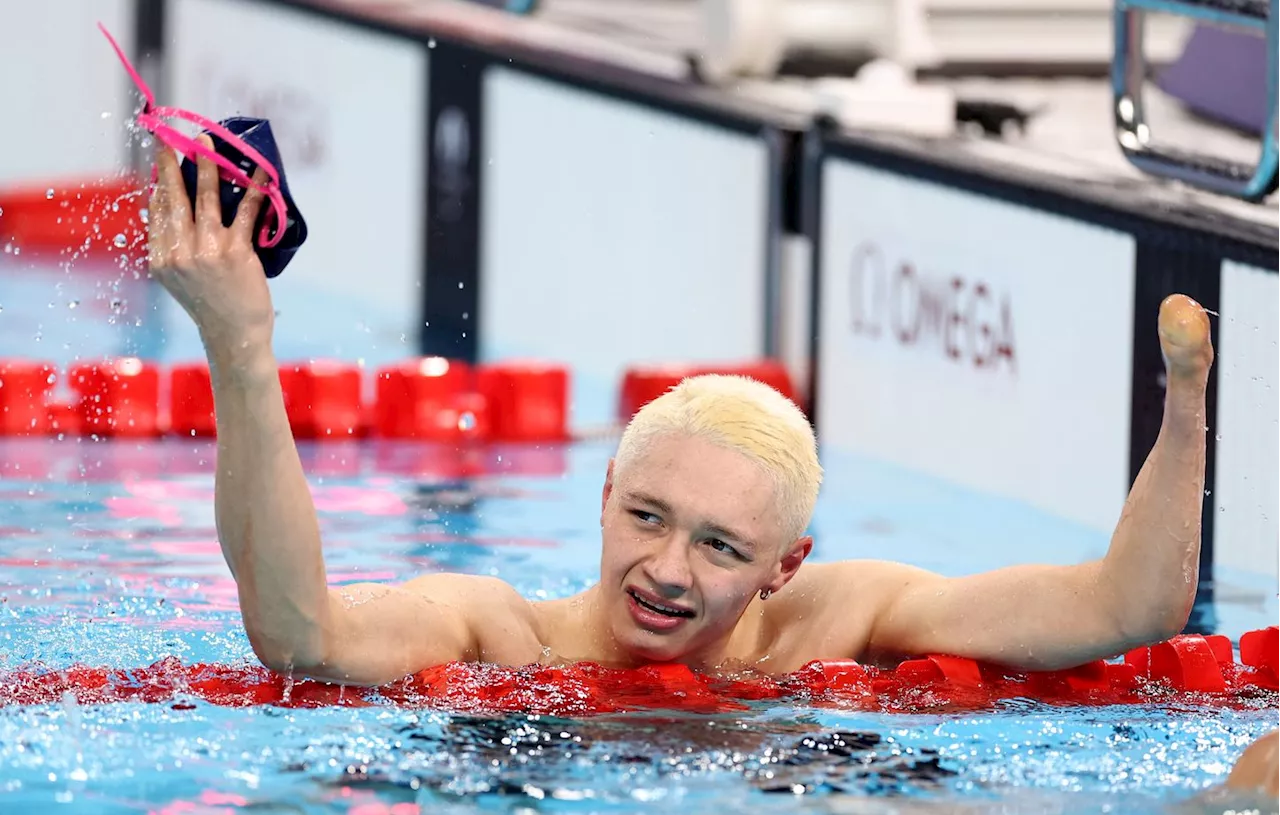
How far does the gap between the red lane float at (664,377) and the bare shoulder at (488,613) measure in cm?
397

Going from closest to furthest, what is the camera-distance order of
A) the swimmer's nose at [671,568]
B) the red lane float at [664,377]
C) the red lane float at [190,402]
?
the swimmer's nose at [671,568]
the red lane float at [190,402]
the red lane float at [664,377]

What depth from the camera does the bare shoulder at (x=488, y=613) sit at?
3395 millimetres

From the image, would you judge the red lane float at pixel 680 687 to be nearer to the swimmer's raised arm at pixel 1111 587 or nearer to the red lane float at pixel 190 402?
the swimmer's raised arm at pixel 1111 587

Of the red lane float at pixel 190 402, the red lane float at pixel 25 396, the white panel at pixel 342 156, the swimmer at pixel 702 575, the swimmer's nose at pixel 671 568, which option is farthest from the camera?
the white panel at pixel 342 156

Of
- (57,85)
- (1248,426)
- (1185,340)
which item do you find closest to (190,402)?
(1248,426)

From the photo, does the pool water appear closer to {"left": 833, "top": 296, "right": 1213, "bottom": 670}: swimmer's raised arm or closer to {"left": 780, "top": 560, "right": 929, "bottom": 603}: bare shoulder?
{"left": 833, "top": 296, "right": 1213, "bottom": 670}: swimmer's raised arm

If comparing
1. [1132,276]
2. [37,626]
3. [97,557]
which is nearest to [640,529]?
[37,626]

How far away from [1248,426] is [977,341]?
1550mm

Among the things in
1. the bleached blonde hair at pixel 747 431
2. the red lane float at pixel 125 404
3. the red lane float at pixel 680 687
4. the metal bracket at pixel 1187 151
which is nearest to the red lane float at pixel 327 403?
the red lane float at pixel 125 404

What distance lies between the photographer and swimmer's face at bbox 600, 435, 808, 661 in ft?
10.8

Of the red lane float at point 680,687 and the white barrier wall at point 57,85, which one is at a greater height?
the white barrier wall at point 57,85

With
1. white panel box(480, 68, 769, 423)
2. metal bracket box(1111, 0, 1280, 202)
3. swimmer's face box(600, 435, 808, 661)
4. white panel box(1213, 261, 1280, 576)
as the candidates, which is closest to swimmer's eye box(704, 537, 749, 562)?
swimmer's face box(600, 435, 808, 661)

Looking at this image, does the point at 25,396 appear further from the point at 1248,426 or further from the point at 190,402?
the point at 1248,426

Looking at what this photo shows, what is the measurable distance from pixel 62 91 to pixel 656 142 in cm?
539
